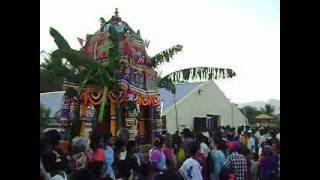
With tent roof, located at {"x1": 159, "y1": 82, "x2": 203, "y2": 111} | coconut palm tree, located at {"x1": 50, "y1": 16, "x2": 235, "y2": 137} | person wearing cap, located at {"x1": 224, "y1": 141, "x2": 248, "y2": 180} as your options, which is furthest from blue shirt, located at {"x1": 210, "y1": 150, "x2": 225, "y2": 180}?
tent roof, located at {"x1": 159, "y1": 82, "x2": 203, "y2": 111}

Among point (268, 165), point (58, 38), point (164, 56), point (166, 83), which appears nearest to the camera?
point (268, 165)

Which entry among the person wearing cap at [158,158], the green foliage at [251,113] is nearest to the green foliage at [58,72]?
the person wearing cap at [158,158]

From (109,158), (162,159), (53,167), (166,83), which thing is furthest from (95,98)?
(53,167)

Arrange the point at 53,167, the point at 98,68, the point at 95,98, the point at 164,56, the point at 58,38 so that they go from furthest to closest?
the point at 164,56, the point at 95,98, the point at 98,68, the point at 58,38, the point at 53,167

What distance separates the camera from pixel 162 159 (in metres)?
3.74

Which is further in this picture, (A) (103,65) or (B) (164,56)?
(B) (164,56)

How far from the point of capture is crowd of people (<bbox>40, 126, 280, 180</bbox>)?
2.69m

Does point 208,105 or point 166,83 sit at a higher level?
point 166,83

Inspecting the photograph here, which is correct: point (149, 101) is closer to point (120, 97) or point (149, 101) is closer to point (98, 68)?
point (120, 97)

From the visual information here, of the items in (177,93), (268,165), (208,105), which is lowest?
(268,165)

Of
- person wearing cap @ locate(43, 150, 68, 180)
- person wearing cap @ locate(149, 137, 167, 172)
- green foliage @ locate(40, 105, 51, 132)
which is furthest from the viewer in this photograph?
person wearing cap @ locate(149, 137, 167, 172)

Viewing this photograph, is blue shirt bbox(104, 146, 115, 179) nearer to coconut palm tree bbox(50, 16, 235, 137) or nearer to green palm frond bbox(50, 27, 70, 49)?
coconut palm tree bbox(50, 16, 235, 137)
